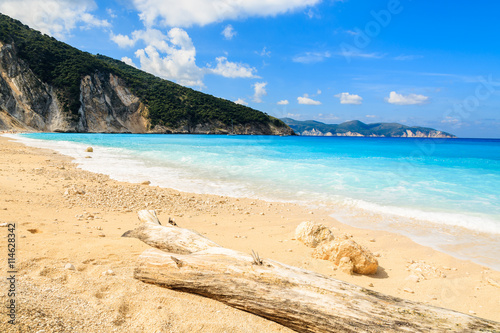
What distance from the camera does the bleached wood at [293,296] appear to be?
88.7 inches

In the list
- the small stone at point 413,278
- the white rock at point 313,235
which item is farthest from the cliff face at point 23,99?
the small stone at point 413,278

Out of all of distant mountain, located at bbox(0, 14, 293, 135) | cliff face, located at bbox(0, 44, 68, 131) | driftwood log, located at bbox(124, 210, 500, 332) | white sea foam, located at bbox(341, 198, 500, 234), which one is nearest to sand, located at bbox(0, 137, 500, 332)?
driftwood log, located at bbox(124, 210, 500, 332)

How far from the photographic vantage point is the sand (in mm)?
2395

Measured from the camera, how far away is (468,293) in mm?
3625

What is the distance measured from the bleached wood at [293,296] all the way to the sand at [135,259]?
6.0 inches

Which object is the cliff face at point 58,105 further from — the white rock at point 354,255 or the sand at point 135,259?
the white rock at point 354,255

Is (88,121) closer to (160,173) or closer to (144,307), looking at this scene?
(160,173)

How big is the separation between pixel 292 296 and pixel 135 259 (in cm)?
220

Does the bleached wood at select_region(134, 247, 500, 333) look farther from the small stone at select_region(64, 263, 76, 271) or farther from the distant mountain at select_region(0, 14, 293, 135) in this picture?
the distant mountain at select_region(0, 14, 293, 135)

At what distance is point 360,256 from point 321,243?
888 mm

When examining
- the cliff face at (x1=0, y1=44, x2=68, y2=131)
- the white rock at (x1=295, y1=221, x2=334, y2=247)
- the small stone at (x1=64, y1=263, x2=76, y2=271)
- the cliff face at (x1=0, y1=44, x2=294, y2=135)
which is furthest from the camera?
the cliff face at (x1=0, y1=44, x2=294, y2=135)

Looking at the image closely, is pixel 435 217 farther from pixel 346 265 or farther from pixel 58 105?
pixel 58 105

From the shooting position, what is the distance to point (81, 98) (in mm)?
68250

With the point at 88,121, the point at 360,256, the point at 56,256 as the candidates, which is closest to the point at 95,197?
the point at 56,256
